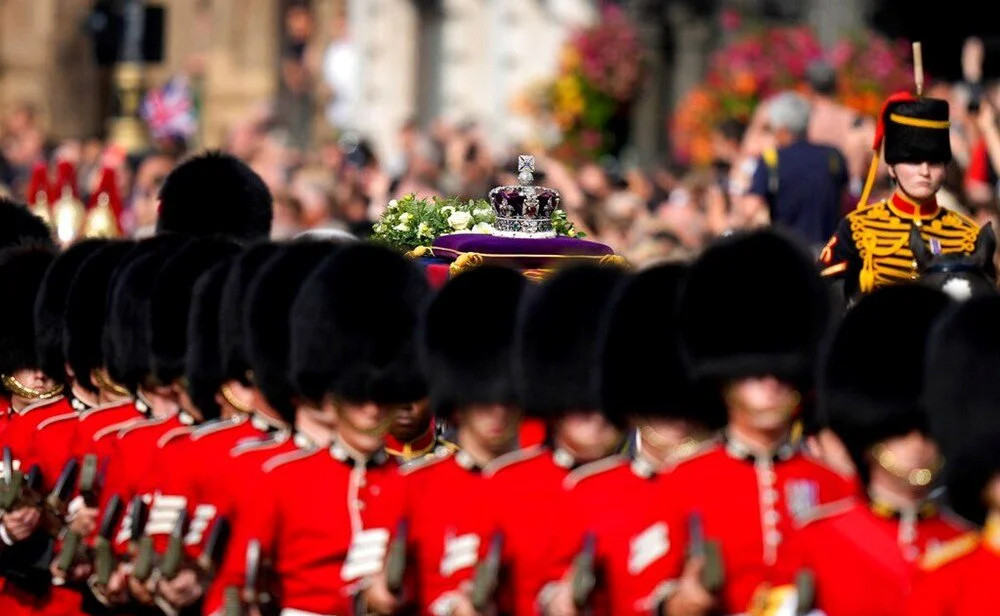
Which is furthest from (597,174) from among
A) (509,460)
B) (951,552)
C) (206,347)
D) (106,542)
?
(951,552)

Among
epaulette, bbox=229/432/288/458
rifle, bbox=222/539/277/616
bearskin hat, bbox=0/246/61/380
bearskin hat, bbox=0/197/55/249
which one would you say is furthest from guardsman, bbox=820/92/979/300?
bearskin hat, bbox=0/197/55/249

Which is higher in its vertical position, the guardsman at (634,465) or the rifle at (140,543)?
the guardsman at (634,465)

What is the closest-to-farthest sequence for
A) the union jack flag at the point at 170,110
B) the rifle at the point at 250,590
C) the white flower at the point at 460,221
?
the rifle at the point at 250,590, the white flower at the point at 460,221, the union jack flag at the point at 170,110

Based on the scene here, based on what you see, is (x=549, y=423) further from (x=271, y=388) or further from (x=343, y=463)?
(x=271, y=388)

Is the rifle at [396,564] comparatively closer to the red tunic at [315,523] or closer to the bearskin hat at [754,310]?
the red tunic at [315,523]

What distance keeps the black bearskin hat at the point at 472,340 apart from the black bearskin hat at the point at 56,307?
8.56ft

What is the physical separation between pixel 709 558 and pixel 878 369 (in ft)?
1.97

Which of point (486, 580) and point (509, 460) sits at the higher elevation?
point (509, 460)

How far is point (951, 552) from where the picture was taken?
225 inches

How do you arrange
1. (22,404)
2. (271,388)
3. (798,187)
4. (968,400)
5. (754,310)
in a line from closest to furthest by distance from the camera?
(968,400)
(754,310)
(271,388)
(22,404)
(798,187)

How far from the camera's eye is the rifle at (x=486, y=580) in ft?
21.7

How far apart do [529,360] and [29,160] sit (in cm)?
1555

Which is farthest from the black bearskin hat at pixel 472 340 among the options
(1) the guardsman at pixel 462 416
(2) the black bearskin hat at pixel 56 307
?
(2) the black bearskin hat at pixel 56 307

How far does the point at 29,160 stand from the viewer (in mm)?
22156
